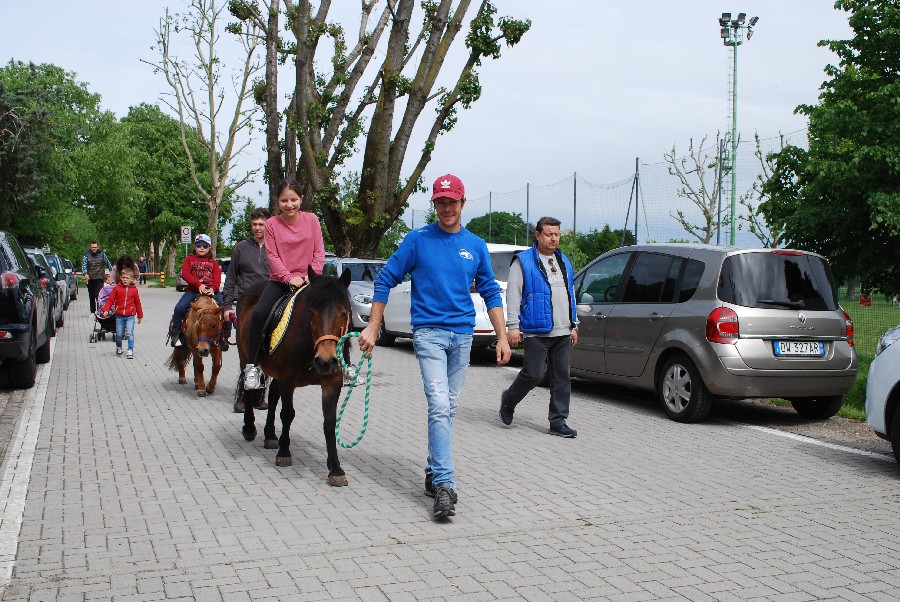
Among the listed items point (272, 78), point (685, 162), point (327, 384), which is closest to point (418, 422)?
point (327, 384)

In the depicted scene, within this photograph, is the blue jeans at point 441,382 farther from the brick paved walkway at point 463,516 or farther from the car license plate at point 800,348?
the car license plate at point 800,348

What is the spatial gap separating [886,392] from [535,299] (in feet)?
10.2

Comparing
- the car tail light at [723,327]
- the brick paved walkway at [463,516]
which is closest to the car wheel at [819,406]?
the brick paved walkway at [463,516]

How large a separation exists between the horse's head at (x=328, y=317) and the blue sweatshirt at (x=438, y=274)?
0.35m

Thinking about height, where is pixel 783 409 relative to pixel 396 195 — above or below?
below

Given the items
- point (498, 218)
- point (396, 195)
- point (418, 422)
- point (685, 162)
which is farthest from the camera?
point (498, 218)

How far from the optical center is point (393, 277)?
632cm

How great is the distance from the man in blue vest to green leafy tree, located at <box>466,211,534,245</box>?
16.2 m

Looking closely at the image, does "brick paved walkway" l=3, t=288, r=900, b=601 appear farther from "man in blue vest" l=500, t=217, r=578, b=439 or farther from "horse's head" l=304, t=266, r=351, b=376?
"horse's head" l=304, t=266, r=351, b=376

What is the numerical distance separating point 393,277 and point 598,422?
13.4 ft

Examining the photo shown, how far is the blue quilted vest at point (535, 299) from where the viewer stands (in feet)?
29.3

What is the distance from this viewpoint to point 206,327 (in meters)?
11.1

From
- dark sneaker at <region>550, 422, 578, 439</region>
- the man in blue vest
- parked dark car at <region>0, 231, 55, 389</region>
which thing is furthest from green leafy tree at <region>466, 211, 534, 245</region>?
dark sneaker at <region>550, 422, 578, 439</region>

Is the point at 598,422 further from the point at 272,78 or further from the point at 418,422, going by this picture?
the point at 272,78
